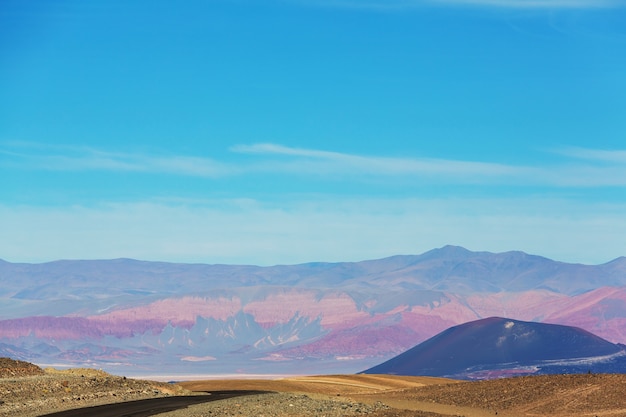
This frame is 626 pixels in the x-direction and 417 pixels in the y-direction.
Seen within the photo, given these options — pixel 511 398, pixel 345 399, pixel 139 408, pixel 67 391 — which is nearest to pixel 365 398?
pixel 345 399

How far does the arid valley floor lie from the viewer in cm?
4425

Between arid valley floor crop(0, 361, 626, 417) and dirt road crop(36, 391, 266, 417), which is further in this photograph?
arid valley floor crop(0, 361, 626, 417)

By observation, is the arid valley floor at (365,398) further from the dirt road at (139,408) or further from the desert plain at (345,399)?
the dirt road at (139,408)

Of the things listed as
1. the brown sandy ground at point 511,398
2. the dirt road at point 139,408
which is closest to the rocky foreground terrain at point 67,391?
the dirt road at point 139,408

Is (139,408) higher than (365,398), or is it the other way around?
(365,398)

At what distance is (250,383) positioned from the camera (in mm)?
71000

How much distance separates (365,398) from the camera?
51938 millimetres

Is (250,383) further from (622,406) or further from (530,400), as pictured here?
(622,406)

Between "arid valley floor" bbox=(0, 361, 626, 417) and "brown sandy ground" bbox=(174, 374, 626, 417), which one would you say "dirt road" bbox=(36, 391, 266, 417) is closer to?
"arid valley floor" bbox=(0, 361, 626, 417)

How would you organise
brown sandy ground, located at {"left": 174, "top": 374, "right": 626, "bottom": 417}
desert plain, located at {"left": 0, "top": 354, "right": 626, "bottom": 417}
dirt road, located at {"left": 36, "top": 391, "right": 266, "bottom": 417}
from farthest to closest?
brown sandy ground, located at {"left": 174, "top": 374, "right": 626, "bottom": 417}
desert plain, located at {"left": 0, "top": 354, "right": 626, "bottom": 417}
dirt road, located at {"left": 36, "top": 391, "right": 266, "bottom": 417}

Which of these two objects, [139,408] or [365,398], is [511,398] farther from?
[139,408]

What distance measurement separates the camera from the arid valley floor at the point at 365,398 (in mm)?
44250

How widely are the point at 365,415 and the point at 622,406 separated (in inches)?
517

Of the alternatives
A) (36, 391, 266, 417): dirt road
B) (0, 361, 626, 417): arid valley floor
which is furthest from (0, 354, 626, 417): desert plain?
(36, 391, 266, 417): dirt road
